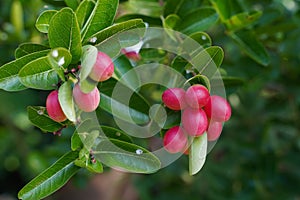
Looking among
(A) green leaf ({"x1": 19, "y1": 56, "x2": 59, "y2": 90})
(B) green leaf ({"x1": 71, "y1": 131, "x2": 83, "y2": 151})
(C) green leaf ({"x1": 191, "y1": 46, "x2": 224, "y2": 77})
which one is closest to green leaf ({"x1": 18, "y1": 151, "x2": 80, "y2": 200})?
(B) green leaf ({"x1": 71, "y1": 131, "x2": 83, "y2": 151})

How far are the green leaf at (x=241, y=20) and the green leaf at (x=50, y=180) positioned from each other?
45cm

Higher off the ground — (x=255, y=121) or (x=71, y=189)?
(x=255, y=121)

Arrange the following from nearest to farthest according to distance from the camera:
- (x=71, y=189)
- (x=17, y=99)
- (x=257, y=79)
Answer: (x=257, y=79) → (x=17, y=99) → (x=71, y=189)

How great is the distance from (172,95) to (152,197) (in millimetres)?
1118

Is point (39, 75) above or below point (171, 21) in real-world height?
above

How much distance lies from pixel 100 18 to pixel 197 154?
0.23 m

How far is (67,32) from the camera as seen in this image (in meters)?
0.71

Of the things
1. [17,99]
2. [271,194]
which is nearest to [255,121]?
[271,194]

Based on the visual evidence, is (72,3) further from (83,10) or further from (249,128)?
(249,128)

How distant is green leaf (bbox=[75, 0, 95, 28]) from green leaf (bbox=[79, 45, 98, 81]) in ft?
0.30

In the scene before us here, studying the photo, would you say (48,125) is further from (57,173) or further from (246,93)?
(246,93)

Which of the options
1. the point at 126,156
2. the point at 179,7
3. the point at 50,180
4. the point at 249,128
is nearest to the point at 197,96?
the point at 126,156

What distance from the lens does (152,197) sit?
1815mm

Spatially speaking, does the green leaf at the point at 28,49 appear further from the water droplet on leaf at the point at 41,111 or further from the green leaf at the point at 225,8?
the green leaf at the point at 225,8
